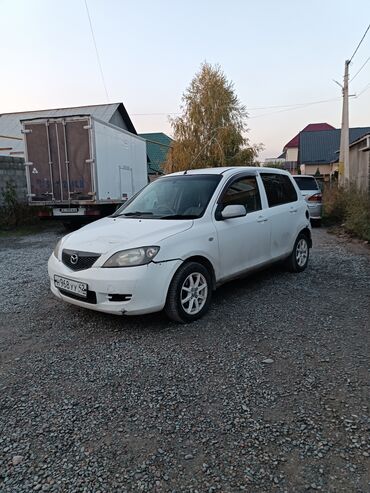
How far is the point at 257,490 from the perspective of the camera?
6.25 ft

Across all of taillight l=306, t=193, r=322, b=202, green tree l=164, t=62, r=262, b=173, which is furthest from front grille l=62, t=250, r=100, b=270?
green tree l=164, t=62, r=262, b=173

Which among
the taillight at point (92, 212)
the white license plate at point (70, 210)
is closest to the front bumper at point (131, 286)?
the taillight at point (92, 212)

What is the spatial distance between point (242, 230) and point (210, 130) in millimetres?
23905

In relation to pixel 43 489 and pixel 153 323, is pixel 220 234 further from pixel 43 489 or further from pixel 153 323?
pixel 43 489

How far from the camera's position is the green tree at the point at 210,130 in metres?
26.7

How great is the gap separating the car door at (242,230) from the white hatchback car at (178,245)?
13 millimetres

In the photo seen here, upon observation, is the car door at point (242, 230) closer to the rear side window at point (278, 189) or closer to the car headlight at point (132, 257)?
the rear side window at point (278, 189)

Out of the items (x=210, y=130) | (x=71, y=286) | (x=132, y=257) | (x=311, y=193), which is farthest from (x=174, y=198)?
(x=210, y=130)

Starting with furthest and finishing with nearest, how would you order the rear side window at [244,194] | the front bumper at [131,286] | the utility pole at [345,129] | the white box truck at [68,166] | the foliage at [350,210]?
1. the utility pole at [345,129]
2. the white box truck at [68,166]
3. the foliage at [350,210]
4. the rear side window at [244,194]
5. the front bumper at [131,286]

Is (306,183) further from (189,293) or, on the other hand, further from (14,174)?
(14,174)

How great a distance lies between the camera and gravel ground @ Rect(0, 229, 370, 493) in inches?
80.0

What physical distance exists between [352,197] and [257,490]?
33.8 feet

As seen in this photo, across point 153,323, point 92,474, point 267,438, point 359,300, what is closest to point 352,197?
point 359,300

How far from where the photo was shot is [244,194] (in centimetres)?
496
